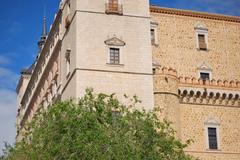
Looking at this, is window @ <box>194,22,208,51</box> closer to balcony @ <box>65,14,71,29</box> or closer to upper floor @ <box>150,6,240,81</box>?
upper floor @ <box>150,6,240,81</box>

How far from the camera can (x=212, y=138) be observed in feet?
124

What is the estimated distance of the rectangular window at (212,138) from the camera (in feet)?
123

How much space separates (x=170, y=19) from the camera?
40656 millimetres

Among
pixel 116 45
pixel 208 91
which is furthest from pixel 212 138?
pixel 116 45

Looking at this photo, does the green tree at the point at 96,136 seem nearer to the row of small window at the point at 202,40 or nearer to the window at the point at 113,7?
the window at the point at 113,7

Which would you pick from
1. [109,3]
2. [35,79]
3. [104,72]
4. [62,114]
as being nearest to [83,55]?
[104,72]

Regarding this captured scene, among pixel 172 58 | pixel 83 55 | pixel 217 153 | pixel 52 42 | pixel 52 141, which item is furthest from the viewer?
pixel 52 42

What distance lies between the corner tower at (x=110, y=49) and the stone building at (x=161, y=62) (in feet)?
0.19

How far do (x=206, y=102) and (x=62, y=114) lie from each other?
583 inches

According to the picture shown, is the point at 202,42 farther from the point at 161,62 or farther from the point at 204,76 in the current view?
the point at 161,62

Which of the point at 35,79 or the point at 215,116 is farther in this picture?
the point at 35,79

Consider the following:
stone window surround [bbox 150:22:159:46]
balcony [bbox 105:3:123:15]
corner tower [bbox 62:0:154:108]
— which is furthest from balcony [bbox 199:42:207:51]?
balcony [bbox 105:3:123:15]

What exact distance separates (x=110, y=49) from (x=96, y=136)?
1112cm

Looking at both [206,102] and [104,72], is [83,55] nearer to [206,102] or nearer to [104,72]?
[104,72]
